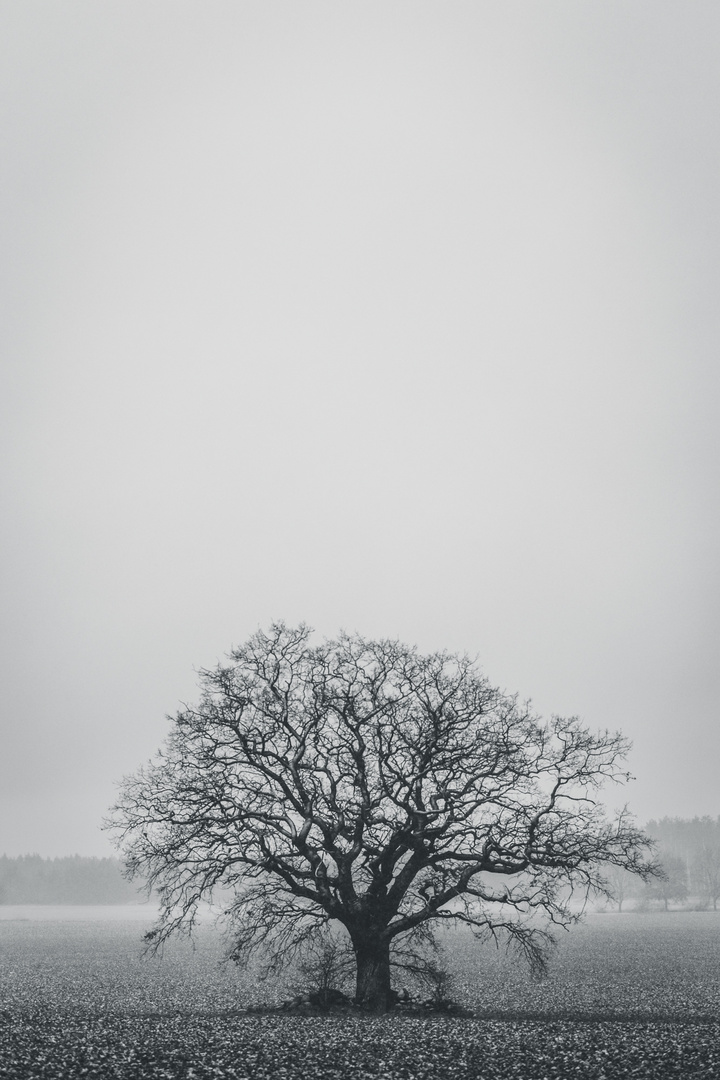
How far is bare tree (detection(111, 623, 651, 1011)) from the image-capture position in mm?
24125

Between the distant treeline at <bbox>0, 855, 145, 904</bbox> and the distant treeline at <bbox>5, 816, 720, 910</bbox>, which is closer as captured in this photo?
the distant treeline at <bbox>5, 816, 720, 910</bbox>

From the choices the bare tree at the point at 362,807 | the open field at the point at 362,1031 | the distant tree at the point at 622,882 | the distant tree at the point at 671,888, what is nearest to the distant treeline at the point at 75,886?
the distant tree at the point at 622,882

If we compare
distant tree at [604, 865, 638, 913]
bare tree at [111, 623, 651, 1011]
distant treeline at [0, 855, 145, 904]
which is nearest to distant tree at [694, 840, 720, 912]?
distant tree at [604, 865, 638, 913]

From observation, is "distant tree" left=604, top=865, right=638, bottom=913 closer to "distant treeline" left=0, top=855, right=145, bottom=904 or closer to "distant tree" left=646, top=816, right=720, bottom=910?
"distant tree" left=646, top=816, right=720, bottom=910

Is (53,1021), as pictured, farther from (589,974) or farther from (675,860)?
(675,860)

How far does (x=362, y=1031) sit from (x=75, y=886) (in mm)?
183605

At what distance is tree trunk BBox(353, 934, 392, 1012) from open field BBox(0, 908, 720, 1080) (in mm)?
1780

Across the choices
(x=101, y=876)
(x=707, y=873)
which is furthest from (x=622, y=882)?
(x=101, y=876)

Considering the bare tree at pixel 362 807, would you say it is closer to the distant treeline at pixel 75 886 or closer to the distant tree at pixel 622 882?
the distant tree at pixel 622 882

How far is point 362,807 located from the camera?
2447 centimetres

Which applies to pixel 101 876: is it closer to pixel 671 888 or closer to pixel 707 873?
pixel 671 888

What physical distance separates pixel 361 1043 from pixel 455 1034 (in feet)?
8.60

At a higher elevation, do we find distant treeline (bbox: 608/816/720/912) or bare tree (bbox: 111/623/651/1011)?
bare tree (bbox: 111/623/651/1011)

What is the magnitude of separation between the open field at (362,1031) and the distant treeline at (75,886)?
155m
